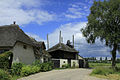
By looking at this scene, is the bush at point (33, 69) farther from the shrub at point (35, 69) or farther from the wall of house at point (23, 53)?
the wall of house at point (23, 53)

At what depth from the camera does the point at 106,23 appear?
32.5 meters

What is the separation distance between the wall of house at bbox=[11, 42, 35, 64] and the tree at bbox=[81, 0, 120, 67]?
1408 cm

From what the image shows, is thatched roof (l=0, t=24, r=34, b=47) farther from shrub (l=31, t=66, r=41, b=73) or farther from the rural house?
shrub (l=31, t=66, r=41, b=73)

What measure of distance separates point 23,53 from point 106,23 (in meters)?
18.0

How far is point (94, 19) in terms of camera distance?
111 ft

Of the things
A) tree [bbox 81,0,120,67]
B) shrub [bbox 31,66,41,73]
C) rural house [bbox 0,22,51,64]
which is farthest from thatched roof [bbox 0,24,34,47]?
tree [bbox 81,0,120,67]

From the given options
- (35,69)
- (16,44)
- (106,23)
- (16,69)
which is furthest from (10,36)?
(106,23)

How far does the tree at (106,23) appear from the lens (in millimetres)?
31319

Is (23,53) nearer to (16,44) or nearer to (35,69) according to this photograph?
(16,44)

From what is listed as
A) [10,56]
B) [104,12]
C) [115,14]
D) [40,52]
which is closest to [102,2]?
[104,12]

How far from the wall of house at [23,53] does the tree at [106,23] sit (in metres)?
14.1

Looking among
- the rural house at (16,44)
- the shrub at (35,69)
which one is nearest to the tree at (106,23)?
the rural house at (16,44)

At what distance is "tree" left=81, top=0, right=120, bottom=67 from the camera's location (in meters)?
31.3

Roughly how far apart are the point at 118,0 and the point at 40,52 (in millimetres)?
19427
